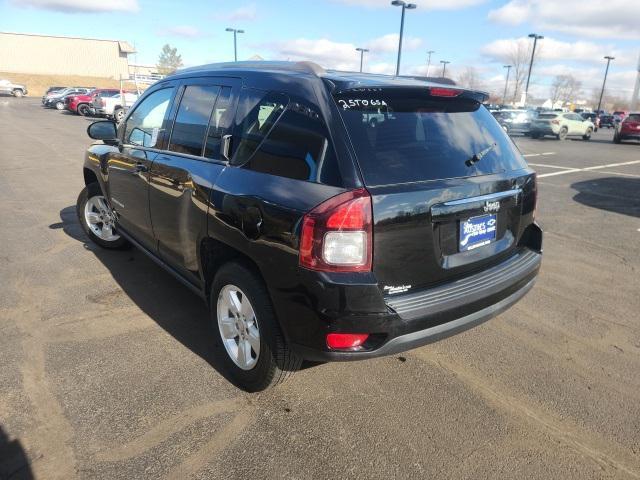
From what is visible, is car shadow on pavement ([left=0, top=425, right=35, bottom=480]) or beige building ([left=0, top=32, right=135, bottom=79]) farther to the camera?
beige building ([left=0, top=32, right=135, bottom=79])

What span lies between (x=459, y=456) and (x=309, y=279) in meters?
1.15

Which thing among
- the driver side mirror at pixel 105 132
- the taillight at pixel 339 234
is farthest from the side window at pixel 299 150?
the driver side mirror at pixel 105 132

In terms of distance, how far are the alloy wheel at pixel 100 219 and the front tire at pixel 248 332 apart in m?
2.61

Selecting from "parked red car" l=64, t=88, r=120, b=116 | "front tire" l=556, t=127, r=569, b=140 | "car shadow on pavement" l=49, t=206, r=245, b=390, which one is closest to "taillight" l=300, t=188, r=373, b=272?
"car shadow on pavement" l=49, t=206, r=245, b=390

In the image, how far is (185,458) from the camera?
2.34 meters

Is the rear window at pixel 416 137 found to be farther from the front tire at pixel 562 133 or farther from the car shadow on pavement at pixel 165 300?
the front tire at pixel 562 133

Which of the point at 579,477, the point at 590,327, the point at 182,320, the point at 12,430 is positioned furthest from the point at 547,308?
the point at 12,430

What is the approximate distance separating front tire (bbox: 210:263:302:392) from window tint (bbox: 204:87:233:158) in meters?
0.74

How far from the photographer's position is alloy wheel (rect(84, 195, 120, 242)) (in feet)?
16.7

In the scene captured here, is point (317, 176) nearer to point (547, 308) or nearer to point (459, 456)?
point (459, 456)

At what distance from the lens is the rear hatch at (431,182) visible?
232 centimetres

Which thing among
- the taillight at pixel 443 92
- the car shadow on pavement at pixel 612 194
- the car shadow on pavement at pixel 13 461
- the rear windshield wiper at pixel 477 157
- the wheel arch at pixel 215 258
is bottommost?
the car shadow on pavement at pixel 13 461

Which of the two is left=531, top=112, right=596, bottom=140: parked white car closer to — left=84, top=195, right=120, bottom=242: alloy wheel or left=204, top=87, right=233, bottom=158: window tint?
left=84, top=195, right=120, bottom=242: alloy wheel

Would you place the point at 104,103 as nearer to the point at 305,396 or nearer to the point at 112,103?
the point at 112,103
